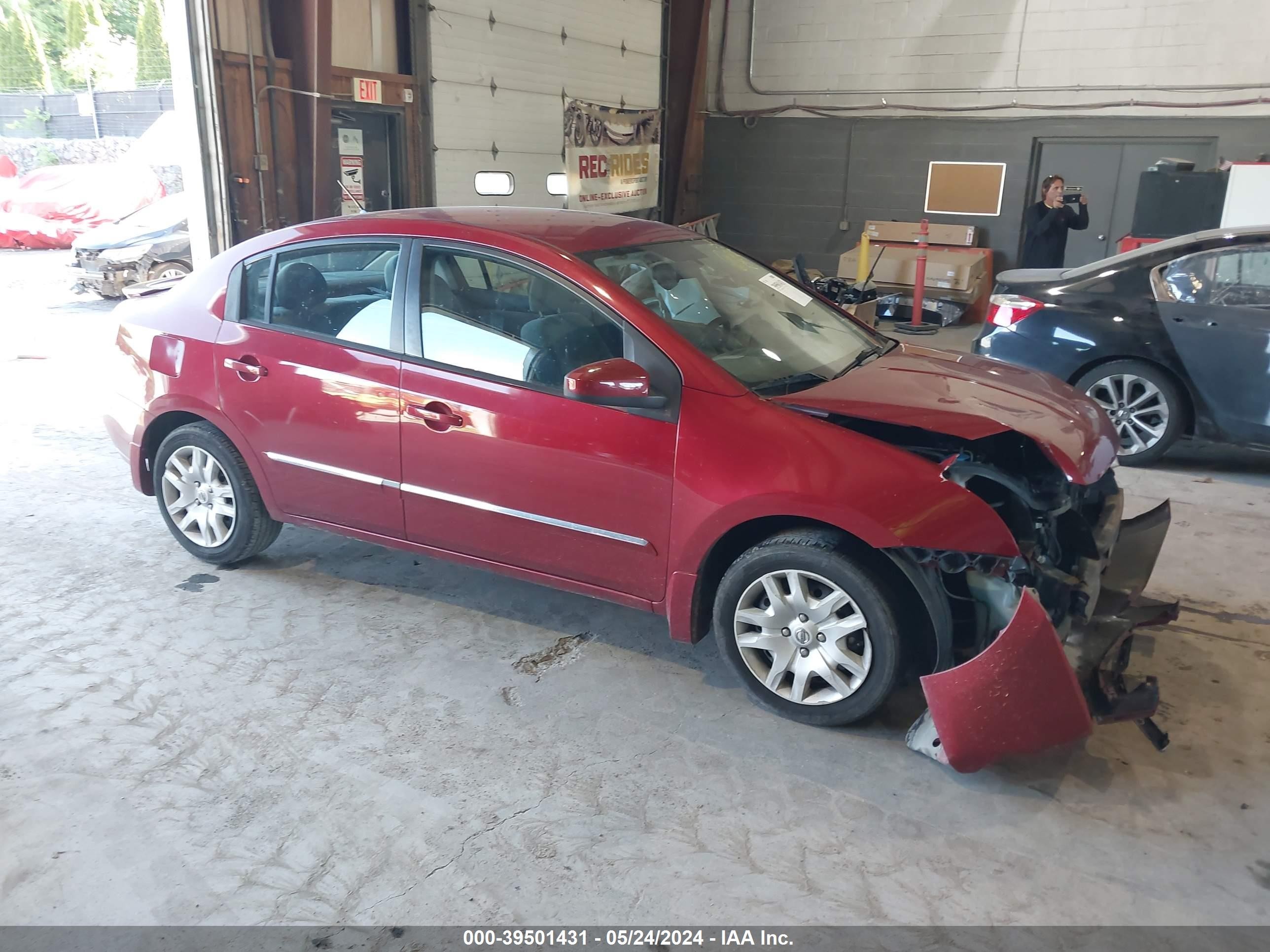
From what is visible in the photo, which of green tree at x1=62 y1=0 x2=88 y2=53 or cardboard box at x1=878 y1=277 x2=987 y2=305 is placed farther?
green tree at x1=62 y1=0 x2=88 y2=53

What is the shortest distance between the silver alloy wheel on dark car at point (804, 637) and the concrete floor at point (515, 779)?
0.18 metres

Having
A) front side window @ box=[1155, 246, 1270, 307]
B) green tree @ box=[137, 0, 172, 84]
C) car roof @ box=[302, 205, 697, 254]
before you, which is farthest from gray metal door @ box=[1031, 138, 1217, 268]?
green tree @ box=[137, 0, 172, 84]

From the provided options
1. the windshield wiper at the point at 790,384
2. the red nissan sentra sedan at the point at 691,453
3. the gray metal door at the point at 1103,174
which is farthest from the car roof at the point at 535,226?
the gray metal door at the point at 1103,174

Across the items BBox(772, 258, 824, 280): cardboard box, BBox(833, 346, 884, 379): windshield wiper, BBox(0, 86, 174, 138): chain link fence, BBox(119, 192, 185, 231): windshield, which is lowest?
BBox(772, 258, 824, 280): cardboard box

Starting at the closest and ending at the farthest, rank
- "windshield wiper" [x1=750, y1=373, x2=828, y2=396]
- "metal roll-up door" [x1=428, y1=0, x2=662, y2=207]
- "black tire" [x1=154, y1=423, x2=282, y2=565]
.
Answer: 1. "windshield wiper" [x1=750, y1=373, x2=828, y2=396]
2. "black tire" [x1=154, y1=423, x2=282, y2=565]
3. "metal roll-up door" [x1=428, y1=0, x2=662, y2=207]

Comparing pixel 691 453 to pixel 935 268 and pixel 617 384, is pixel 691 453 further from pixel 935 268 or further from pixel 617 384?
pixel 935 268

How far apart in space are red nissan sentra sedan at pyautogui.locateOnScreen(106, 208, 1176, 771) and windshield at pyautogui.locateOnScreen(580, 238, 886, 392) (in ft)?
0.05

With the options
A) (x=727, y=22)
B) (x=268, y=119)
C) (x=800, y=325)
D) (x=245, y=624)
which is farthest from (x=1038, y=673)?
(x=727, y=22)

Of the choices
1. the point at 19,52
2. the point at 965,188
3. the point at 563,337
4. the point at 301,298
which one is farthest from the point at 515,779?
the point at 19,52

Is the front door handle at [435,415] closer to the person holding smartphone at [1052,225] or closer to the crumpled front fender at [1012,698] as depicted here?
the crumpled front fender at [1012,698]

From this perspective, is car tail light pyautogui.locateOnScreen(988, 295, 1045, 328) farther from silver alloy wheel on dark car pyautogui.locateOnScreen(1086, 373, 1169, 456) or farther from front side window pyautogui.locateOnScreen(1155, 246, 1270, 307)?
front side window pyautogui.locateOnScreen(1155, 246, 1270, 307)

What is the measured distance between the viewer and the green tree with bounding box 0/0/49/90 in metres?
26.2

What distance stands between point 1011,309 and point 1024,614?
400cm

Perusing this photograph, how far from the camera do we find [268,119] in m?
8.19
